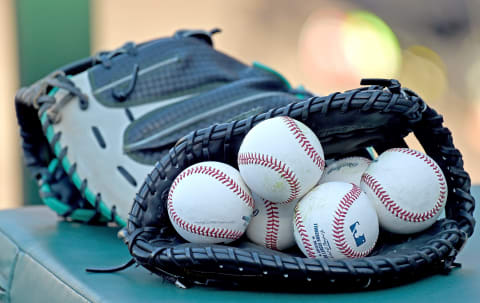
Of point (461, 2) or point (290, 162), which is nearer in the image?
point (290, 162)

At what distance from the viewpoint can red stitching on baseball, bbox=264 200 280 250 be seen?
1.13 m

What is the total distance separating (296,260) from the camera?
1005 millimetres

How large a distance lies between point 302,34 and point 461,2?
2022mm

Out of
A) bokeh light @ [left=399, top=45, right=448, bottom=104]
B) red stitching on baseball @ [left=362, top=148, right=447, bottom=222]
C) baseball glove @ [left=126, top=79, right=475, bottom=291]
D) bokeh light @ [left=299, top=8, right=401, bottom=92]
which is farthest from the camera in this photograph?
bokeh light @ [left=399, top=45, right=448, bottom=104]

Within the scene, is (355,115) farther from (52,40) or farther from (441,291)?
(52,40)

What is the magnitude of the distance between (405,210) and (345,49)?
5.92 metres

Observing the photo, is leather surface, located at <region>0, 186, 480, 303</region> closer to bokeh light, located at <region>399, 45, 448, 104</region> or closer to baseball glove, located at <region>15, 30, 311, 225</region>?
baseball glove, located at <region>15, 30, 311, 225</region>

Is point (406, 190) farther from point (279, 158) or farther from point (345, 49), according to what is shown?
point (345, 49)

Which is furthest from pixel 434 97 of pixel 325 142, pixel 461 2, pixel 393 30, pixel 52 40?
pixel 325 142

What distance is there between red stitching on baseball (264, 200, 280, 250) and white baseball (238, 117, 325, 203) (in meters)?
0.05

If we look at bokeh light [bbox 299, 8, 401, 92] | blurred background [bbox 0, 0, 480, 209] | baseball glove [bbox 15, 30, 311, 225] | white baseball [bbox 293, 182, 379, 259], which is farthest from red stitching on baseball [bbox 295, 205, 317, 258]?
bokeh light [bbox 299, 8, 401, 92]

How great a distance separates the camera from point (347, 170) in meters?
1.19

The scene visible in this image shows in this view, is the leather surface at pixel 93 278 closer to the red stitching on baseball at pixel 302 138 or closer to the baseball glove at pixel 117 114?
the baseball glove at pixel 117 114

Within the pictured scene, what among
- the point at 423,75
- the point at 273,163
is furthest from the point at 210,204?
the point at 423,75
